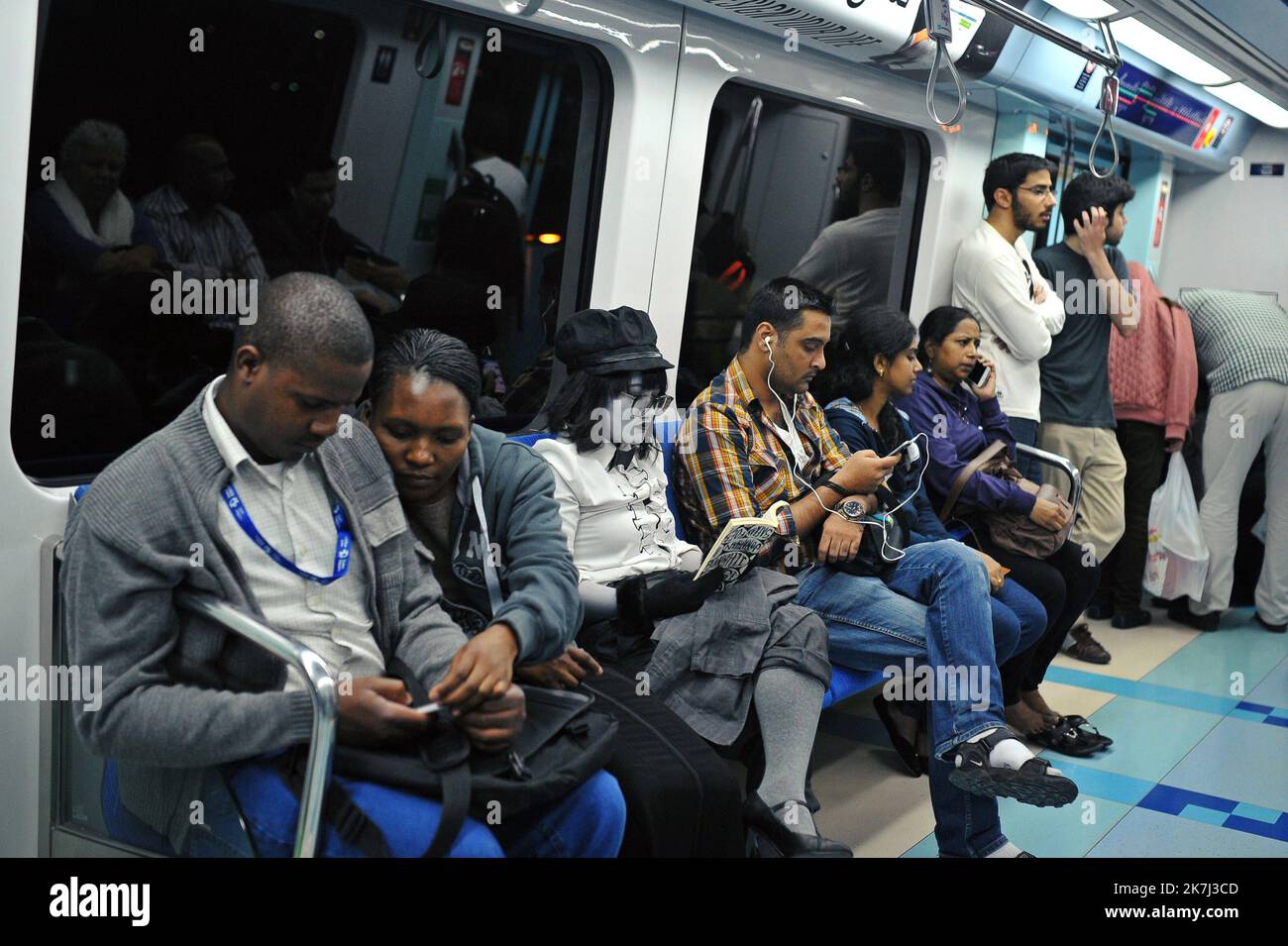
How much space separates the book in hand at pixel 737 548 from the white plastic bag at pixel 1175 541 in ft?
12.3

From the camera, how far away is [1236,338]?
6.32m

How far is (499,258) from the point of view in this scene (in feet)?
12.5

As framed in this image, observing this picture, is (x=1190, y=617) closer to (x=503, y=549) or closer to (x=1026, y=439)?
(x=1026, y=439)

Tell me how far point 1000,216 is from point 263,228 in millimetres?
3523

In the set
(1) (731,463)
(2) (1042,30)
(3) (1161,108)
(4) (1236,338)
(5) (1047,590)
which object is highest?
(3) (1161,108)

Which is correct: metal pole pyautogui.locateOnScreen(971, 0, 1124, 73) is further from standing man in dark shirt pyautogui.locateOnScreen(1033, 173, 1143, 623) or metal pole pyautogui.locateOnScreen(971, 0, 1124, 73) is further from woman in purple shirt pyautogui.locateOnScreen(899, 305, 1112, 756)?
woman in purple shirt pyautogui.locateOnScreen(899, 305, 1112, 756)

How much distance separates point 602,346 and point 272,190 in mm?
897

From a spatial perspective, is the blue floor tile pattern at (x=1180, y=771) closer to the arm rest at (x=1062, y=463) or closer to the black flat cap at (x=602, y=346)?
the arm rest at (x=1062, y=463)

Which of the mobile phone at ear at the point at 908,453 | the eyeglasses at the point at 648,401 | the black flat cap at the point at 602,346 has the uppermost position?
the black flat cap at the point at 602,346

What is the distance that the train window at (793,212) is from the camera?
→ 448 centimetres

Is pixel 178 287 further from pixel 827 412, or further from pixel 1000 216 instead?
pixel 1000 216

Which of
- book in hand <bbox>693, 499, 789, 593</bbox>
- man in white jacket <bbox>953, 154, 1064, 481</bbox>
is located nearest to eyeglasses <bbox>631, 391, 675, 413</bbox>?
book in hand <bbox>693, 499, 789, 593</bbox>

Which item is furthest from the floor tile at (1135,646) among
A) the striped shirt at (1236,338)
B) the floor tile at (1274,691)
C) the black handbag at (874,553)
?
the black handbag at (874,553)

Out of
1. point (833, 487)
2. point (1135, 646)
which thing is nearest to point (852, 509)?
point (833, 487)
